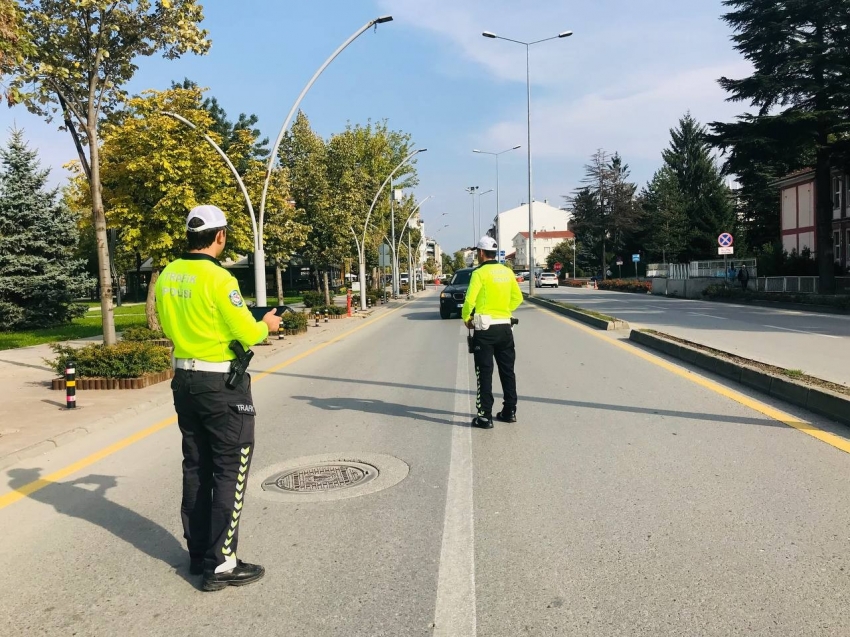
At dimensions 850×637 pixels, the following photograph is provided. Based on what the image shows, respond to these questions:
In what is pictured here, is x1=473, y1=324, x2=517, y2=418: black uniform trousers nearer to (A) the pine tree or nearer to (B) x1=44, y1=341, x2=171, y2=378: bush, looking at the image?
(B) x1=44, y1=341, x2=171, y2=378: bush

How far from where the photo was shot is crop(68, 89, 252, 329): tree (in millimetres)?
18594

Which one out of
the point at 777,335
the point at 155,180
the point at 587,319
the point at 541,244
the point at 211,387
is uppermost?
the point at 541,244

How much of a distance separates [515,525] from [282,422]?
401cm

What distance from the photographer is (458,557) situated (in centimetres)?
382

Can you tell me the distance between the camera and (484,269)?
7070 millimetres

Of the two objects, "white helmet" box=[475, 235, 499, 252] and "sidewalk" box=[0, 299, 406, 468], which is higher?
"white helmet" box=[475, 235, 499, 252]

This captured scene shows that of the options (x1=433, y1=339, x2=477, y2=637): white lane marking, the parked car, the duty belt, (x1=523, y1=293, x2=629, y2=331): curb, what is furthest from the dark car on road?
the parked car

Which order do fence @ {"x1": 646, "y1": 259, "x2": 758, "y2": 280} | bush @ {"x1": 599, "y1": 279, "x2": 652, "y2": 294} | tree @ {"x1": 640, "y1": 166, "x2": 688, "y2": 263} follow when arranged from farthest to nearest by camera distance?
1. tree @ {"x1": 640, "y1": 166, "x2": 688, "y2": 263}
2. bush @ {"x1": 599, "y1": 279, "x2": 652, "y2": 294}
3. fence @ {"x1": 646, "y1": 259, "x2": 758, "y2": 280}

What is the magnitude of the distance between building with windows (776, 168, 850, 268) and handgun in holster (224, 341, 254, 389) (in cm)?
4253

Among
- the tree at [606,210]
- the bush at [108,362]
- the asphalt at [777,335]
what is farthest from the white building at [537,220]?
the bush at [108,362]

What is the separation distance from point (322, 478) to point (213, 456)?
1921 millimetres

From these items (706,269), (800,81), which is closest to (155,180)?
(800,81)

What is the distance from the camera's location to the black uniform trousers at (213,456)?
3518 millimetres

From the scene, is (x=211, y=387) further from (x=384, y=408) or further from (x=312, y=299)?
(x=312, y=299)
